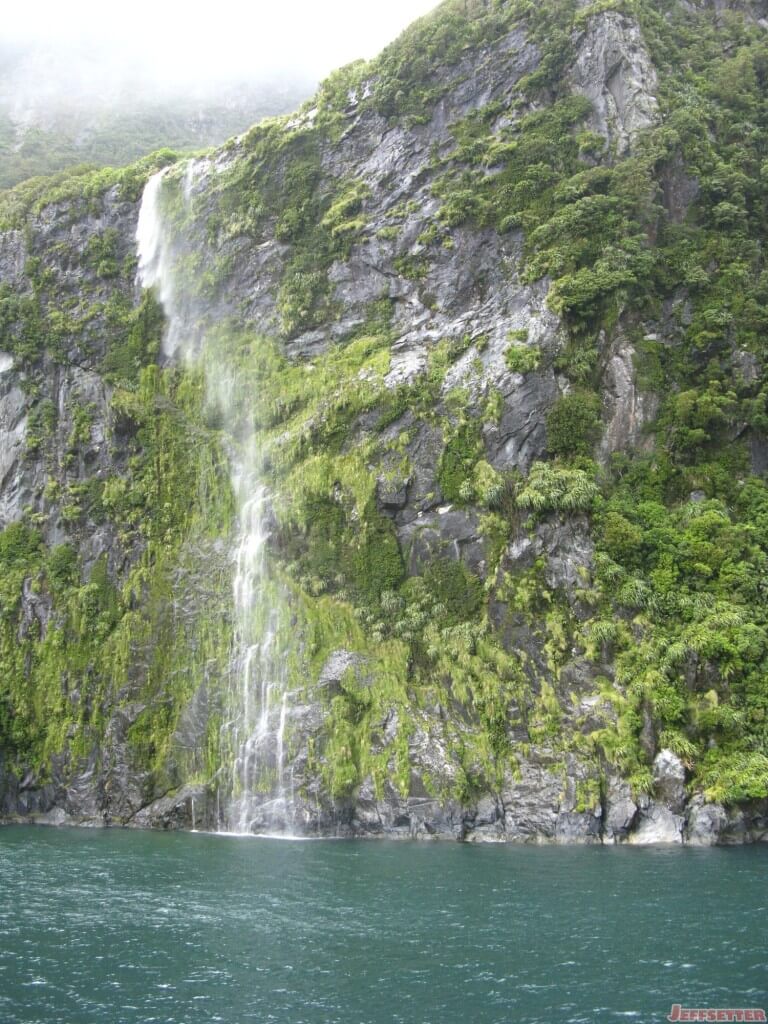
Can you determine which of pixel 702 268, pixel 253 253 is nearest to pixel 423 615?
pixel 702 268

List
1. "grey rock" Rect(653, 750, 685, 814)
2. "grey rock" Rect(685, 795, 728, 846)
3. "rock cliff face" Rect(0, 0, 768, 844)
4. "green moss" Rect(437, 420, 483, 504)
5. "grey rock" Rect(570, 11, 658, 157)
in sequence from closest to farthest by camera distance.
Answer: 1. "grey rock" Rect(685, 795, 728, 846)
2. "grey rock" Rect(653, 750, 685, 814)
3. "rock cliff face" Rect(0, 0, 768, 844)
4. "green moss" Rect(437, 420, 483, 504)
5. "grey rock" Rect(570, 11, 658, 157)

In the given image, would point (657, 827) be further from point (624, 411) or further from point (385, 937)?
point (624, 411)

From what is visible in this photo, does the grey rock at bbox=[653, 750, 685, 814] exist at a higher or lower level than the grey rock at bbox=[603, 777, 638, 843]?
higher

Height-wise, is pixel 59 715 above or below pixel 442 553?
below

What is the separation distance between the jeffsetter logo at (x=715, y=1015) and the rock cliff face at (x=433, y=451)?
14.8 meters

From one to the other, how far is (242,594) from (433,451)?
10.6 metres

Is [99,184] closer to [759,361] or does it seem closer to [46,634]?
[46,634]

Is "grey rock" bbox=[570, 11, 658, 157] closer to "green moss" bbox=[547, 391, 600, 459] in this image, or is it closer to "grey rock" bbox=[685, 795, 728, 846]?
"green moss" bbox=[547, 391, 600, 459]

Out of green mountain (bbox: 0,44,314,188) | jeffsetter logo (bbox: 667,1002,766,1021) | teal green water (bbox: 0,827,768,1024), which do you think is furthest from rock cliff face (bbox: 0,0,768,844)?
green mountain (bbox: 0,44,314,188)

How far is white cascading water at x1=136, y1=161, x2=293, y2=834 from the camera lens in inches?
1276

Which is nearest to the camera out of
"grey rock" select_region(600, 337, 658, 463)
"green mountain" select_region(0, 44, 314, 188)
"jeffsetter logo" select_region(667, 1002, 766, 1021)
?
"jeffsetter logo" select_region(667, 1002, 766, 1021)

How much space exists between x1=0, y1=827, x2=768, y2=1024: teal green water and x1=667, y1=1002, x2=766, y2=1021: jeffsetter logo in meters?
0.33

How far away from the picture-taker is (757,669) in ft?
90.6

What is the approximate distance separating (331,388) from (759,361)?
18.8 metres
